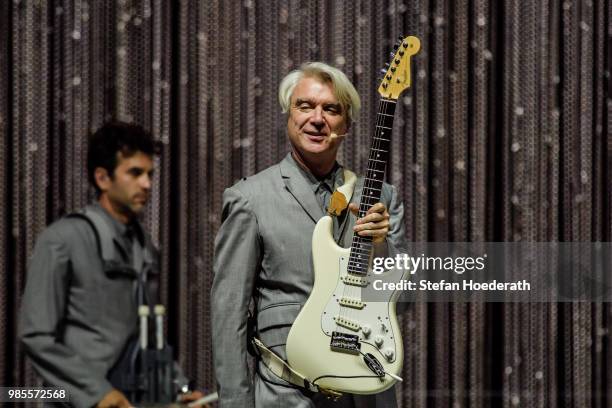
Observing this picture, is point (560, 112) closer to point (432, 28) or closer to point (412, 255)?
point (432, 28)

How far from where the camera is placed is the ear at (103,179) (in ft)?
10.4

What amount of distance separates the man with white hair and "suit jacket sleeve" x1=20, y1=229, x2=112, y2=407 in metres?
0.81

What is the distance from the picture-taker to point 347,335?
7.84 feet

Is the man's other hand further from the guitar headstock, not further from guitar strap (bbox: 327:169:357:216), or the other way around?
the guitar headstock

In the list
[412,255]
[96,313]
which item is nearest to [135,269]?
[96,313]

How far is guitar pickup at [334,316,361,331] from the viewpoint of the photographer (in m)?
2.38

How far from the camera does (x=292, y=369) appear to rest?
2342 mm

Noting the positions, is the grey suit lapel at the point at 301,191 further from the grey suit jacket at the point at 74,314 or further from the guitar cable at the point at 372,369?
the grey suit jacket at the point at 74,314

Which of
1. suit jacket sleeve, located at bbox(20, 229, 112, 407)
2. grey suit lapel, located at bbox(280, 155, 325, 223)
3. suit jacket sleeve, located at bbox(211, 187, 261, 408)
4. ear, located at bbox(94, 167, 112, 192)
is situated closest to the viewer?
suit jacket sleeve, located at bbox(211, 187, 261, 408)

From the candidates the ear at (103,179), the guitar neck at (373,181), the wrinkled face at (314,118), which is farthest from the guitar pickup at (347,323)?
the ear at (103,179)

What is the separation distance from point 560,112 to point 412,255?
0.66m

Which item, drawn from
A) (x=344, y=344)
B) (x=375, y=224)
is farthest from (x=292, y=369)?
(x=375, y=224)

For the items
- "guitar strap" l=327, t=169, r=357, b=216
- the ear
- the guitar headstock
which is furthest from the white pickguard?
the ear

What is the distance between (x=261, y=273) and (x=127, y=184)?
3.03 ft
